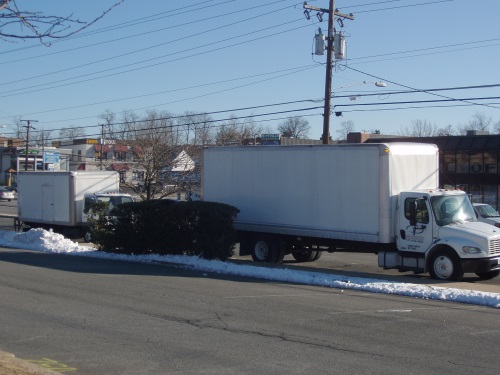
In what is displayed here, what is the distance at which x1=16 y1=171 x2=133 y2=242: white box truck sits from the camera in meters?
31.0

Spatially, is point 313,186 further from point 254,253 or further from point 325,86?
point 325,86

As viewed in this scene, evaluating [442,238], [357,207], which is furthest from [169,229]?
[442,238]

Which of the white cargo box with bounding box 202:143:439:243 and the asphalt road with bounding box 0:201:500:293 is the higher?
the white cargo box with bounding box 202:143:439:243

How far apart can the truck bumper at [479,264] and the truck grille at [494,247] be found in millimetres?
155

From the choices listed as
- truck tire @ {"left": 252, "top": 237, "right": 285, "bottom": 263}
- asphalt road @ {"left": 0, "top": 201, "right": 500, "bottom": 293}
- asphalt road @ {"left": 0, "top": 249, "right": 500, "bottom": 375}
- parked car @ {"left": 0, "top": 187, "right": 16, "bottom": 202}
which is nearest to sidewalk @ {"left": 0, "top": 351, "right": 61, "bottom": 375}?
asphalt road @ {"left": 0, "top": 249, "right": 500, "bottom": 375}

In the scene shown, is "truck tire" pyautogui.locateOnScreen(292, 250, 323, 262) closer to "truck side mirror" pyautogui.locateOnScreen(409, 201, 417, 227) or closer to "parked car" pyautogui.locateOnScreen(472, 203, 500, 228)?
"truck side mirror" pyautogui.locateOnScreen(409, 201, 417, 227)

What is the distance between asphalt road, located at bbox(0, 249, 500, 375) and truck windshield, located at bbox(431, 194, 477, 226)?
4.29 metres

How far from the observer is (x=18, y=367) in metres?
7.06

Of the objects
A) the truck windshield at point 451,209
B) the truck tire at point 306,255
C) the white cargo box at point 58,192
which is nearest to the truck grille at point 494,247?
the truck windshield at point 451,209

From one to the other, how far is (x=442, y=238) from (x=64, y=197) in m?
20.4

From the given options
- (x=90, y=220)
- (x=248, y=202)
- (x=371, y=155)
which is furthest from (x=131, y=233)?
(x=371, y=155)

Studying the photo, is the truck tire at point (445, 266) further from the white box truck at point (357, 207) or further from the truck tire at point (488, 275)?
the truck tire at point (488, 275)

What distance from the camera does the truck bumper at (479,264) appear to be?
51.3 ft

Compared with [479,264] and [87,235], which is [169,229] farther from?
[87,235]
